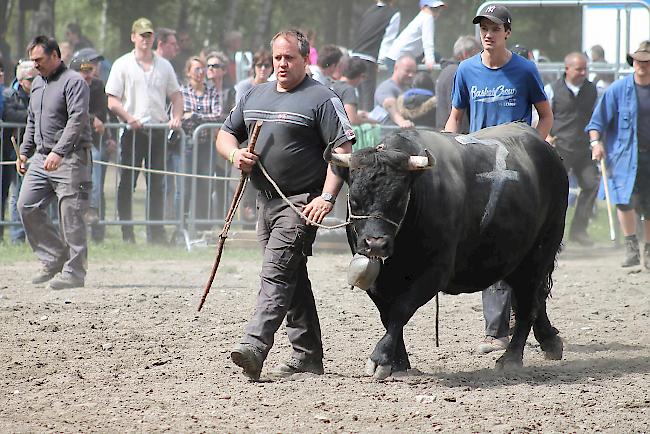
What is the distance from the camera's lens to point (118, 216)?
15.0 metres

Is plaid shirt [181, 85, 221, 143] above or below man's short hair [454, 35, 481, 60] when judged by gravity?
below

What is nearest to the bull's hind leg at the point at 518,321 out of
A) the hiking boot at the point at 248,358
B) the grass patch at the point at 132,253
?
the hiking boot at the point at 248,358

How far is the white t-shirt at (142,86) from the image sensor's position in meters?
14.5

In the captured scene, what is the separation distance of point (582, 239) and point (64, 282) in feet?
24.1

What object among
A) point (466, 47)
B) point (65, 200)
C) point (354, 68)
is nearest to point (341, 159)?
point (65, 200)

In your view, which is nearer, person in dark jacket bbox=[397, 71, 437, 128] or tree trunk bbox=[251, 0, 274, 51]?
person in dark jacket bbox=[397, 71, 437, 128]

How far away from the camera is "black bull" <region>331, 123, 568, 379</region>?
6.71 meters

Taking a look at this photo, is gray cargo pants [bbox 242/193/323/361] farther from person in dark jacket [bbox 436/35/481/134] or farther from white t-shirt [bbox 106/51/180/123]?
white t-shirt [bbox 106/51/180/123]

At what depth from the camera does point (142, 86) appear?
1452 cm

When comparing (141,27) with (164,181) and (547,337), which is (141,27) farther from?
(547,337)

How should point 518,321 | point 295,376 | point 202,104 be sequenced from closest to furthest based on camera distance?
point 295,376
point 518,321
point 202,104

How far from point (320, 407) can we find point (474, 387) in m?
1.05

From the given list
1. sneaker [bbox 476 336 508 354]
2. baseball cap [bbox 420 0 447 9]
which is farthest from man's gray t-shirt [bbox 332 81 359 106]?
sneaker [bbox 476 336 508 354]

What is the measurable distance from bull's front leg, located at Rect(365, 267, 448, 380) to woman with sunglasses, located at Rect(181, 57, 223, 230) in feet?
26.0
